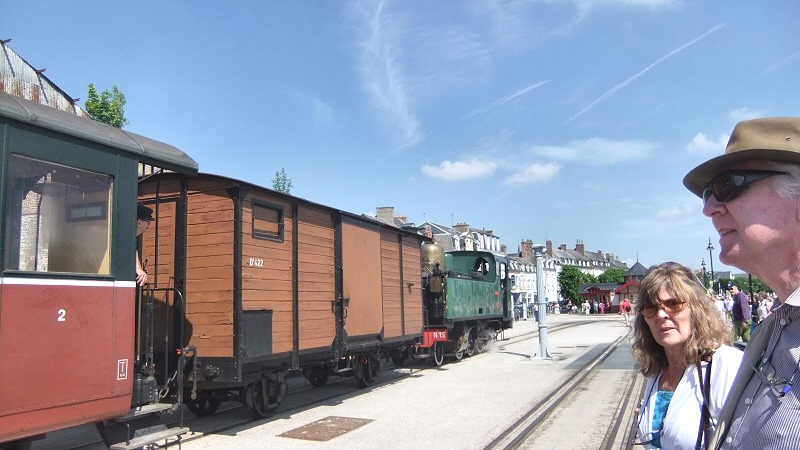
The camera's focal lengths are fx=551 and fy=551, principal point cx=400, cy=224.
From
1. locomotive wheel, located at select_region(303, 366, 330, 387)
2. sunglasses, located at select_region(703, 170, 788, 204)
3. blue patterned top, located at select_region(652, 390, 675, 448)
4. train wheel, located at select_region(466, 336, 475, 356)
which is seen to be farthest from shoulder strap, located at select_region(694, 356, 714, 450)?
train wheel, located at select_region(466, 336, 475, 356)

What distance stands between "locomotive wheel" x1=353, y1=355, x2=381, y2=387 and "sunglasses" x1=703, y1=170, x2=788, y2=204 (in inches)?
412

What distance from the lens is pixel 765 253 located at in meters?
1.45

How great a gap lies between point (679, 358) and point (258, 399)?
7294 millimetres

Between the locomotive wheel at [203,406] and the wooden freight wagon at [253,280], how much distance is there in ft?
0.05

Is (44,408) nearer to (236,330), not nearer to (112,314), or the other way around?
(112,314)

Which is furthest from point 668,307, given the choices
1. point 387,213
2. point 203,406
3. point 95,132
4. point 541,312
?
point 387,213

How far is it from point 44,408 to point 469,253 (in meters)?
16.8

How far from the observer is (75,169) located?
495 cm

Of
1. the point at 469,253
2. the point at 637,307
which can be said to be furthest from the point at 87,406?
the point at 469,253

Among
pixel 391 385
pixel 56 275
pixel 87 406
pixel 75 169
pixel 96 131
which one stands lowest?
pixel 391 385

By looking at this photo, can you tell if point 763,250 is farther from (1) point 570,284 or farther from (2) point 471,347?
(1) point 570,284

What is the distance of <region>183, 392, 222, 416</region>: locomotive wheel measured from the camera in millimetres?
8898

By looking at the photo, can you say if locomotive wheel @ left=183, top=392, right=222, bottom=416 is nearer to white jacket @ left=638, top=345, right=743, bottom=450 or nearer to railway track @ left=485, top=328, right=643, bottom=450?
railway track @ left=485, top=328, right=643, bottom=450

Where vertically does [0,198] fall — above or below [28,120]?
below
